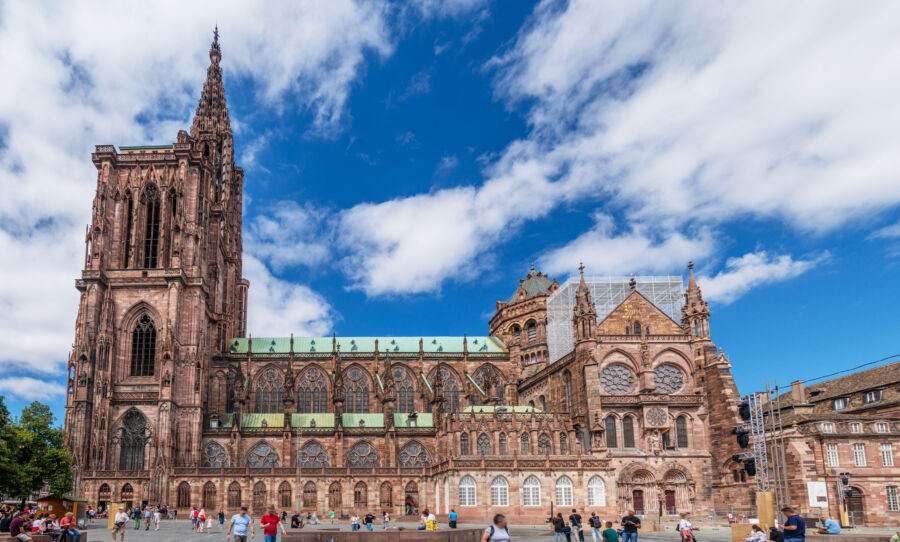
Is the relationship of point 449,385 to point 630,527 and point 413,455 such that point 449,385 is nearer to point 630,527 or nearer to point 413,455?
point 413,455

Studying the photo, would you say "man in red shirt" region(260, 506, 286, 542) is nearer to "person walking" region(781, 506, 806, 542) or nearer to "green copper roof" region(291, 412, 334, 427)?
"person walking" region(781, 506, 806, 542)

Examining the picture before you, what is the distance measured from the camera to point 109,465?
70.0 metres

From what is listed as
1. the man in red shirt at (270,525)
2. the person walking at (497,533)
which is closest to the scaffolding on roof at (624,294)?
the man in red shirt at (270,525)

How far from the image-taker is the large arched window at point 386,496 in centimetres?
7125

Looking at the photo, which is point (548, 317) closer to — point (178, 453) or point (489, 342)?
point (489, 342)

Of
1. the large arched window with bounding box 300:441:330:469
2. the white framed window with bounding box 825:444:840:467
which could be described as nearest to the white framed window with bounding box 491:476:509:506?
the large arched window with bounding box 300:441:330:469

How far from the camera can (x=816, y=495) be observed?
5566cm

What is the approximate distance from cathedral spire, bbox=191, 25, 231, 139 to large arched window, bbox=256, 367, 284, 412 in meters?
32.3


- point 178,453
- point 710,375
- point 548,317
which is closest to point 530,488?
point 710,375

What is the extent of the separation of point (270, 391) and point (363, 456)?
15.9 metres

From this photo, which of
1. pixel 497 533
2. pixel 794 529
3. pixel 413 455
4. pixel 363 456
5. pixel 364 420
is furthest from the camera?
pixel 364 420

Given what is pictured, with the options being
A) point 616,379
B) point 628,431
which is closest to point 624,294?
point 616,379

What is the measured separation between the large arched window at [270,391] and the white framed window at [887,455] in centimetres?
5897

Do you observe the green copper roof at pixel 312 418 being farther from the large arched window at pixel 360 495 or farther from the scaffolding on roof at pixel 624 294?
the scaffolding on roof at pixel 624 294
